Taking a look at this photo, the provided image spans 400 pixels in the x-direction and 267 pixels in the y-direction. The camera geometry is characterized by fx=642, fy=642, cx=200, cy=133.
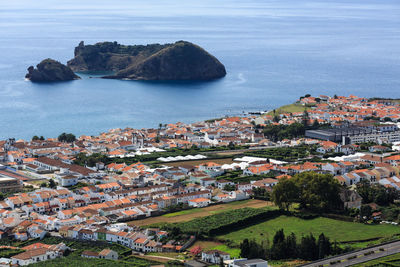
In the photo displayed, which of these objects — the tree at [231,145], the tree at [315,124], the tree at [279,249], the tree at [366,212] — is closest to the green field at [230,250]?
the tree at [279,249]

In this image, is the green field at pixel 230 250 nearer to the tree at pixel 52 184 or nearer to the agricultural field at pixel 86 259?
the agricultural field at pixel 86 259

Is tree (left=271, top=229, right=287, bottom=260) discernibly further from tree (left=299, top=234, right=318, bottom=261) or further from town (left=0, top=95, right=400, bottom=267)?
town (left=0, top=95, right=400, bottom=267)

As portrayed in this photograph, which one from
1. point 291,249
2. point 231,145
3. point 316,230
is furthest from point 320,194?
point 231,145

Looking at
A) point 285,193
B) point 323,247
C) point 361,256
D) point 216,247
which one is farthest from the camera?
point 285,193

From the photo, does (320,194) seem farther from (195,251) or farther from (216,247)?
(195,251)

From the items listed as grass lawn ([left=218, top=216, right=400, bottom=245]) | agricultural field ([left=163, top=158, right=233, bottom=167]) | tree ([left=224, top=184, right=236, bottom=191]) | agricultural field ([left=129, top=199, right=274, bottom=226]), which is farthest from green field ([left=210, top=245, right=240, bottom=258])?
agricultural field ([left=163, top=158, right=233, bottom=167])
